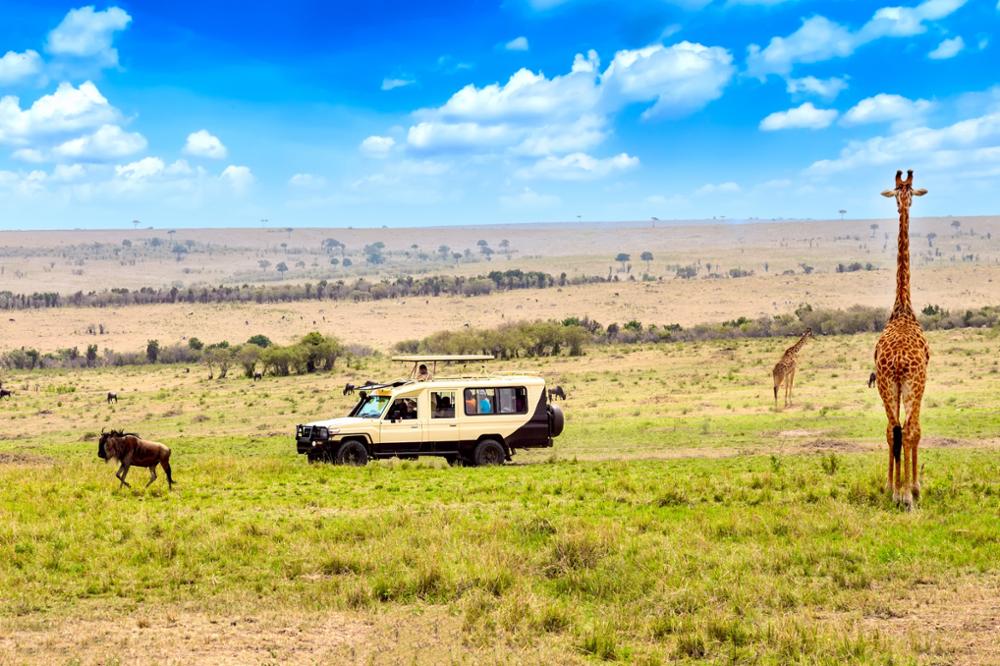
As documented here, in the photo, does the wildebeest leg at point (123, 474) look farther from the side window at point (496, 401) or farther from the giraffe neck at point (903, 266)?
the giraffe neck at point (903, 266)

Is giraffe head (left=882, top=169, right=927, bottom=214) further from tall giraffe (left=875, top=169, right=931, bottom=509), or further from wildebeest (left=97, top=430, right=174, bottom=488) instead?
wildebeest (left=97, top=430, right=174, bottom=488)

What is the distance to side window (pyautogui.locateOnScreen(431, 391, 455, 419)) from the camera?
74.5 feet

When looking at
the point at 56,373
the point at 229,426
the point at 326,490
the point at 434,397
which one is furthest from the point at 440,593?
the point at 56,373

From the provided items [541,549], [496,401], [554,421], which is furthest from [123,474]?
[554,421]

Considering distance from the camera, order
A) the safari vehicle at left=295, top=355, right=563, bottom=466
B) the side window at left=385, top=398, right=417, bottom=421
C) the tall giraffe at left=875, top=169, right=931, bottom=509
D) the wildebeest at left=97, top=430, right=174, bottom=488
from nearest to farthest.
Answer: the tall giraffe at left=875, top=169, right=931, bottom=509 → the wildebeest at left=97, top=430, right=174, bottom=488 → the safari vehicle at left=295, top=355, right=563, bottom=466 → the side window at left=385, top=398, right=417, bottom=421

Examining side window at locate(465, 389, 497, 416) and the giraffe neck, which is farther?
side window at locate(465, 389, 497, 416)

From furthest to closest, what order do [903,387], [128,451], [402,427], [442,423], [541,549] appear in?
[442,423]
[402,427]
[128,451]
[903,387]
[541,549]

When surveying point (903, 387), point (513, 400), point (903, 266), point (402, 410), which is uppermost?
point (903, 266)

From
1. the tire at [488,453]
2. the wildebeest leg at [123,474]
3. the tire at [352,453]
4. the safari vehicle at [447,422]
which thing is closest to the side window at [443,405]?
the safari vehicle at [447,422]

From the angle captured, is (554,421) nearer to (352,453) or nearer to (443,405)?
(443,405)

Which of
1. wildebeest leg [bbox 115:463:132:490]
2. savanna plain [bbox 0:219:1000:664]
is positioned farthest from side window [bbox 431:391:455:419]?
wildebeest leg [bbox 115:463:132:490]

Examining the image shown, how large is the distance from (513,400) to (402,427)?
248 cm

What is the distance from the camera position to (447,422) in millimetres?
22781

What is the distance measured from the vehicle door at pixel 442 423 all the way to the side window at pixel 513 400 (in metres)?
0.98
